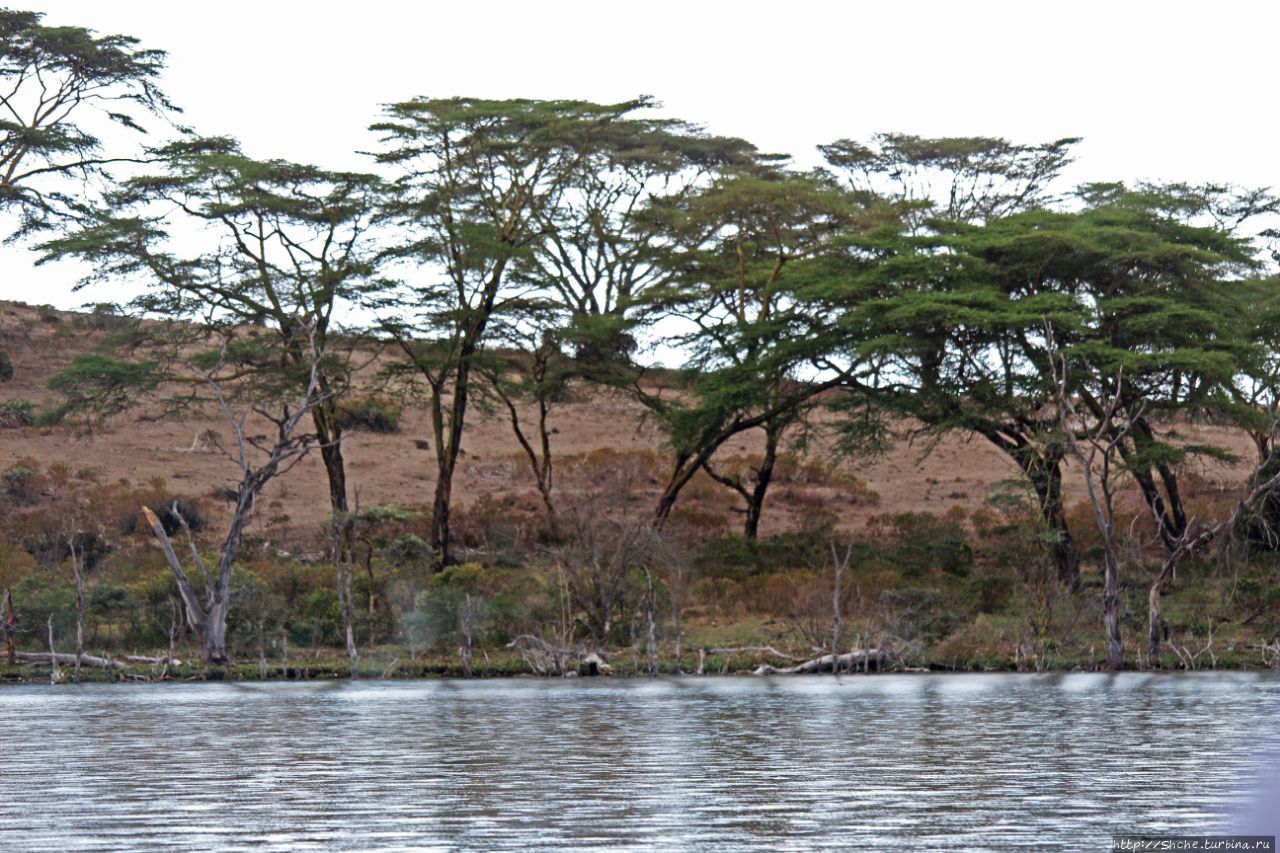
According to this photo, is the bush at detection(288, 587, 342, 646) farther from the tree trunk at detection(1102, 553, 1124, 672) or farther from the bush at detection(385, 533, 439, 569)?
the tree trunk at detection(1102, 553, 1124, 672)

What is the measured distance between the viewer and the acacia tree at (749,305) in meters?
43.9

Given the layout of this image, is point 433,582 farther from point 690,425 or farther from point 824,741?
point 824,741

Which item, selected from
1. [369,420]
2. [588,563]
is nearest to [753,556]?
[588,563]

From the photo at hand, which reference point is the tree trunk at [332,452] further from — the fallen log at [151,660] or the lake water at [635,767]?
the lake water at [635,767]

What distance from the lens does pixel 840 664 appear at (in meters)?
31.0

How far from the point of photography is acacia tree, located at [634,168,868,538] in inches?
1730

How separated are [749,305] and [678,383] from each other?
4.37 metres

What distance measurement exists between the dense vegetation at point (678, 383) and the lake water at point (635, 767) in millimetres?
7360

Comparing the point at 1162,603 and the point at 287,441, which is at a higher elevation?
the point at 287,441

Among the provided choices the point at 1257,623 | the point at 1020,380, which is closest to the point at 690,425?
the point at 1020,380

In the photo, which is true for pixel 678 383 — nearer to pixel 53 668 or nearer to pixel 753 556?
pixel 753 556

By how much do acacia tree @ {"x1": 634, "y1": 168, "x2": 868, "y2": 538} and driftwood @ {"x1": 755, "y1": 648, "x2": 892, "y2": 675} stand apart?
12.3 m

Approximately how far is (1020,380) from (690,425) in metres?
8.74

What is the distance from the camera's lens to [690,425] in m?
44.4
